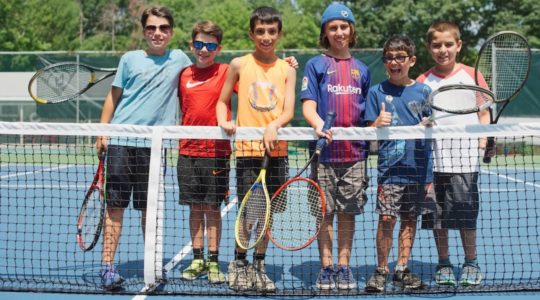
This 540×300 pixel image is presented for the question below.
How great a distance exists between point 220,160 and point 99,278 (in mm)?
913

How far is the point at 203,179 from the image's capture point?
11.3 feet

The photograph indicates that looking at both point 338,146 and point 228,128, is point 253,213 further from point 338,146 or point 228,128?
point 338,146

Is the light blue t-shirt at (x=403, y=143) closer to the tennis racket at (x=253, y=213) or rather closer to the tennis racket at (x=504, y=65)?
the tennis racket at (x=504, y=65)

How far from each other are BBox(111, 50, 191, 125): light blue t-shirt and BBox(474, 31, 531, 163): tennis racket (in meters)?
1.61

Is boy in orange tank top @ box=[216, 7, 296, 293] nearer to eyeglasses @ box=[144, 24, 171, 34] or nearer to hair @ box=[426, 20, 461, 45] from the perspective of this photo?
eyeglasses @ box=[144, 24, 171, 34]

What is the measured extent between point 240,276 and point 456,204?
1172 millimetres

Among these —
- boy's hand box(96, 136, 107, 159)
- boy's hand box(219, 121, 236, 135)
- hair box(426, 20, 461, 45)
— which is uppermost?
hair box(426, 20, 461, 45)

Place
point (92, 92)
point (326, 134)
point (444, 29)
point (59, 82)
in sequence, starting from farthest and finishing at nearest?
point (92, 92)
point (59, 82)
point (444, 29)
point (326, 134)

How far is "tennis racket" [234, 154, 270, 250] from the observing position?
308 cm

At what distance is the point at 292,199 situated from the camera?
10.7 ft

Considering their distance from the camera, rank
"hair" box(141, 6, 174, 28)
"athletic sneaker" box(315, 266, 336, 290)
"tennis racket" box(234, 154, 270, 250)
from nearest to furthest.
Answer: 1. "tennis racket" box(234, 154, 270, 250)
2. "athletic sneaker" box(315, 266, 336, 290)
3. "hair" box(141, 6, 174, 28)

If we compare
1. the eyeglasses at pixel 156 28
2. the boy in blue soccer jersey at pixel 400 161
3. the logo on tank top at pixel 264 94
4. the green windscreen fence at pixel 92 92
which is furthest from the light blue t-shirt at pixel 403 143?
the green windscreen fence at pixel 92 92

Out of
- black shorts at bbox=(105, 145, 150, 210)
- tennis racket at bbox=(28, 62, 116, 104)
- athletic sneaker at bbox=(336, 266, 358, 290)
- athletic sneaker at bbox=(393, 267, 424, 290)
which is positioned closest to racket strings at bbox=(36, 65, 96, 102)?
tennis racket at bbox=(28, 62, 116, 104)

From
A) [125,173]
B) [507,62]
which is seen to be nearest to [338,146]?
[125,173]
